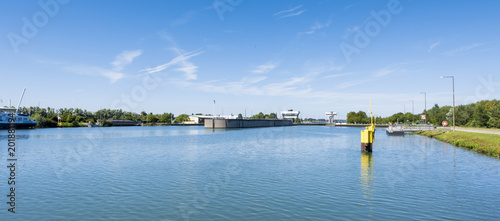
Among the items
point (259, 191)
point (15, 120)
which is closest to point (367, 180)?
point (259, 191)

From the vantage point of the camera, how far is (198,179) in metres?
23.5

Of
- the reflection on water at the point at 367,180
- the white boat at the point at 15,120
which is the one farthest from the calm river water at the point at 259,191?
the white boat at the point at 15,120

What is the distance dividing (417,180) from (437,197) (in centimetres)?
532

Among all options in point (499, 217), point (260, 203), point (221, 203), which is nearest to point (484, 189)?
point (499, 217)

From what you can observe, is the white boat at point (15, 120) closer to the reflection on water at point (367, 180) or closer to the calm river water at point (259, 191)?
the calm river water at point (259, 191)

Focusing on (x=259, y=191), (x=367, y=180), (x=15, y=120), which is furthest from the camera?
(x=15, y=120)

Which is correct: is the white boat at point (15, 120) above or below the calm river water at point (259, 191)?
above

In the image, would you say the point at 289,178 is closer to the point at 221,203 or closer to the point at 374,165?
the point at 221,203

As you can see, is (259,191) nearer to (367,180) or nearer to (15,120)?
(367,180)

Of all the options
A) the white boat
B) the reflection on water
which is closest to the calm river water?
the reflection on water

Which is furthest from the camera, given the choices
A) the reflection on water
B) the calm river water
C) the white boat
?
the white boat

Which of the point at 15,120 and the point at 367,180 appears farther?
the point at 15,120

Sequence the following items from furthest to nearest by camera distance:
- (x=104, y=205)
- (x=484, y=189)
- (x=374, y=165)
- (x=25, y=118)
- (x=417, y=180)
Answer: (x=25, y=118) < (x=374, y=165) < (x=417, y=180) < (x=484, y=189) < (x=104, y=205)

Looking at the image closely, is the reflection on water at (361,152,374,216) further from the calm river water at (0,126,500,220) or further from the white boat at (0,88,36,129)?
the white boat at (0,88,36,129)
